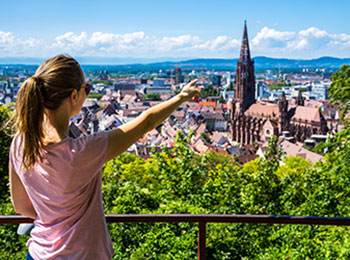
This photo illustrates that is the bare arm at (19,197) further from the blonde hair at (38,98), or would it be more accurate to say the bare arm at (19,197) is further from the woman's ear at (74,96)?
the woman's ear at (74,96)

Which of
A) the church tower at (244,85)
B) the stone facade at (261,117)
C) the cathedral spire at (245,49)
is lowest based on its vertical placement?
the stone facade at (261,117)

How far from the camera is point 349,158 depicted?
9.12 m

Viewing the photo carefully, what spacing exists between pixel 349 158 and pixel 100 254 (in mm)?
9023

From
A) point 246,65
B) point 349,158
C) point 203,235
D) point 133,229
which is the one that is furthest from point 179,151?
point 246,65

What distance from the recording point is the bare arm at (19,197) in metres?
1.22

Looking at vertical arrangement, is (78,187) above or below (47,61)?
below

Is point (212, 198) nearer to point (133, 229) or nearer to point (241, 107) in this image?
point (133, 229)

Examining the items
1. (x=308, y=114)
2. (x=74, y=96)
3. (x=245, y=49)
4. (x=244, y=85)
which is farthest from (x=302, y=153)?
(x=245, y=49)

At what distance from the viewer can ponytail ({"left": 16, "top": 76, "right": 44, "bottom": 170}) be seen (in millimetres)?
1034

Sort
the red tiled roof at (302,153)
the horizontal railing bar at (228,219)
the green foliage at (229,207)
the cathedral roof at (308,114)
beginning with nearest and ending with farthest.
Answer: the horizontal railing bar at (228,219)
the green foliage at (229,207)
the red tiled roof at (302,153)
the cathedral roof at (308,114)

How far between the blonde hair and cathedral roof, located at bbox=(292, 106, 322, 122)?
5291 cm

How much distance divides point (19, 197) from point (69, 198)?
264 mm

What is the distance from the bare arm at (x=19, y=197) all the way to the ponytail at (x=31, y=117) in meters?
0.20

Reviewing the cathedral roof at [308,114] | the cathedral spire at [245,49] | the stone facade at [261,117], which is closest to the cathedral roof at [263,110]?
the stone facade at [261,117]
